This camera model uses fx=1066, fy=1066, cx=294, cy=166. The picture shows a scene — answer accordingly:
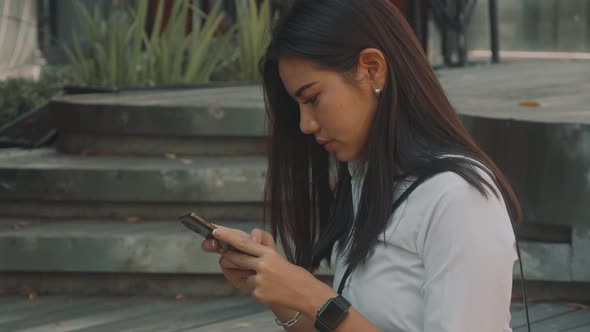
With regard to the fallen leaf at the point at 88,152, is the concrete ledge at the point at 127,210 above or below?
below

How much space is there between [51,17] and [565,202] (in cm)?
909

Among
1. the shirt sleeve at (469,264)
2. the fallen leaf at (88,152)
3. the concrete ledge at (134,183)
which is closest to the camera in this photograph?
the shirt sleeve at (469,264)

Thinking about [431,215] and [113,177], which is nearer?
[431,215]

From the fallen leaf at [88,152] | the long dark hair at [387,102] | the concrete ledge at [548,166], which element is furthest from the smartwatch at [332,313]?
the fallen leaf at [88,152]

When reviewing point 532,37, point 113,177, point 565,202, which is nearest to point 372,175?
point 565,202

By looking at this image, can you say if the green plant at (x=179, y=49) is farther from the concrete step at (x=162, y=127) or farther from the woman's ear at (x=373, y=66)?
the woman's ear at (x=373, y=66)

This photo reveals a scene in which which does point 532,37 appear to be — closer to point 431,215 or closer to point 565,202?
point 565,202

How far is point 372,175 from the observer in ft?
6.51

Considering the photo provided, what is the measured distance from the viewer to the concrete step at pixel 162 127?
548cm

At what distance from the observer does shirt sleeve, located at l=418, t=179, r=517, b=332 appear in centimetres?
178

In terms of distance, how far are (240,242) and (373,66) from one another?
16.1 inches

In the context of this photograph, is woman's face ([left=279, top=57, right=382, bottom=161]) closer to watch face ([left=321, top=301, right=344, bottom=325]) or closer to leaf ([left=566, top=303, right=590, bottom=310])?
watch face ([left=321, top=301, right=344, bottom=325])

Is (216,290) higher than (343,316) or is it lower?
lower

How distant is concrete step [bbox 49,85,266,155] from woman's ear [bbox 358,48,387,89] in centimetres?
347
